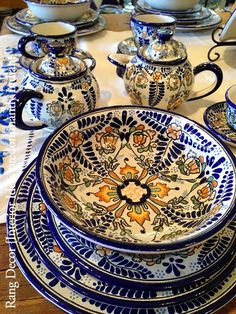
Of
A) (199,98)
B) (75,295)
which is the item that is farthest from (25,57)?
(75,295)

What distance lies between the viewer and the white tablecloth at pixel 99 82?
1.89 ft

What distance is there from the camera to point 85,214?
18.1 inches

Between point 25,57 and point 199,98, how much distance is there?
383 mm

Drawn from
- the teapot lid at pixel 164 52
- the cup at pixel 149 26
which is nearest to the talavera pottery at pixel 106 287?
the teapot lid at pixel 164 52

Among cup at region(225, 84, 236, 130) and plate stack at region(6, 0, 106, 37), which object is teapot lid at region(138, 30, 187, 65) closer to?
cup at region(225, 84, 236, 130)

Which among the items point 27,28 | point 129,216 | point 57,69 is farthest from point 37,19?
point 129,216

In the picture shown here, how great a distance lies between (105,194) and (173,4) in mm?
703

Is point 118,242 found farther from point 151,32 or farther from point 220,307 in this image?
point 151,32

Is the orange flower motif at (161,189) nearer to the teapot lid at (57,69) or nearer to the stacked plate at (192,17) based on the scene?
the teapot lid at (57,69)

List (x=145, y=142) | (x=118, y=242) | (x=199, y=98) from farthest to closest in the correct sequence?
(x=199, y=98), (x=145, y=142), (x=118, y=242)

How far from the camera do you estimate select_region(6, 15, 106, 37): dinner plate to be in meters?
0.98

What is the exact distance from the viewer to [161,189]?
51cm

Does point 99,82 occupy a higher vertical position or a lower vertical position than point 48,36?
lower

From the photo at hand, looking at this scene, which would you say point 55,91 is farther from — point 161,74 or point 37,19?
point 37,19
